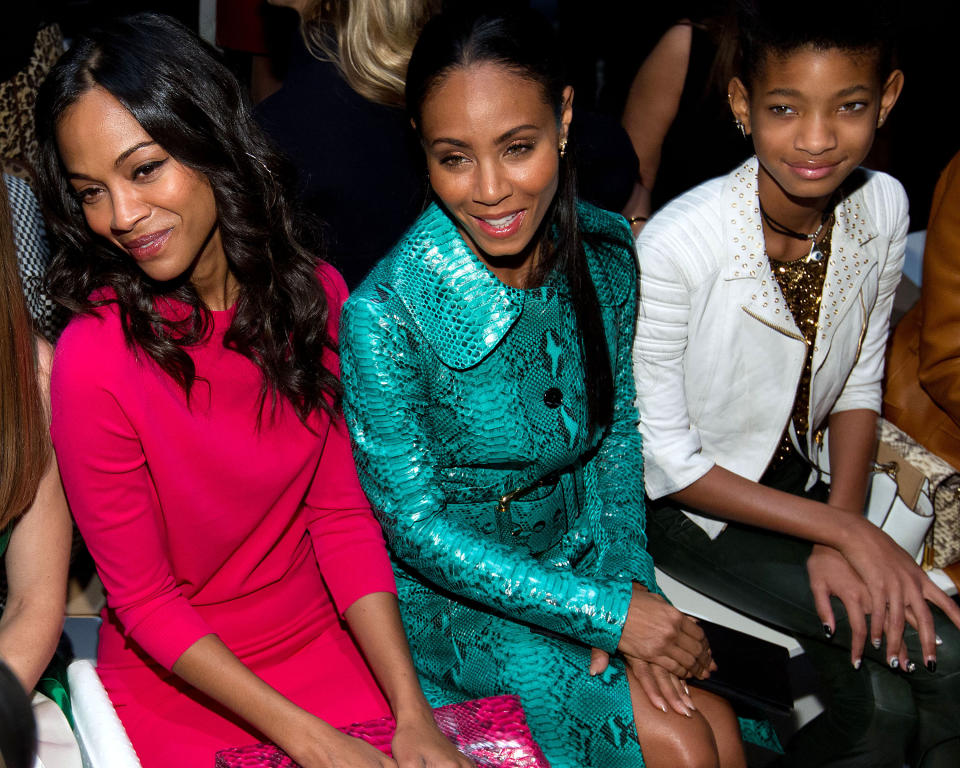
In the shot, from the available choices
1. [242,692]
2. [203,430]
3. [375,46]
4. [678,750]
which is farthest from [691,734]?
[375,46]

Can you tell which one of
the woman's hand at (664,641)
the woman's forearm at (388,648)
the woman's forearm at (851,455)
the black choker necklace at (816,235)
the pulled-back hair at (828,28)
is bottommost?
the woman's forearm at (388,648)

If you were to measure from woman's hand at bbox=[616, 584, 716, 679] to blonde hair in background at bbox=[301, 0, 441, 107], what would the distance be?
3.93 feet

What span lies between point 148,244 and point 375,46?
0.80 metres

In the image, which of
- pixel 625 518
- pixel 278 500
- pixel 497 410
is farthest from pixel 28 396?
pixel 625 518

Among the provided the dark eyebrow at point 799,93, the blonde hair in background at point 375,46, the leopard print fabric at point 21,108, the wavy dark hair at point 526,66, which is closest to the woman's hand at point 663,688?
the wavy dark hair at point 526,66

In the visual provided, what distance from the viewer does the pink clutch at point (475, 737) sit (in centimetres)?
148

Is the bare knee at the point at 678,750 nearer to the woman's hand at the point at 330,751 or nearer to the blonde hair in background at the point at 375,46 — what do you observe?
the woman's hand at the point at 330,751

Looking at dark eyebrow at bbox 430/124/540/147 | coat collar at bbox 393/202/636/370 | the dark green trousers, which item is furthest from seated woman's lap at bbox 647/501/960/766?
dark eyebrow at bbox 430/124/540/147

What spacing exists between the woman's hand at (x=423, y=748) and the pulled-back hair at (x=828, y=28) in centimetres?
138

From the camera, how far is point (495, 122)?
1.69 meters

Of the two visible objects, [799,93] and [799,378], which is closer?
[799,93]

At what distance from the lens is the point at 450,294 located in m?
1.81

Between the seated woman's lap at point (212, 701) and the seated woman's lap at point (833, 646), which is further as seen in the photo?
the seated woman's lap at point (833, 646)

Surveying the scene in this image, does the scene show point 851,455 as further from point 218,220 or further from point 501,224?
point 218,220
